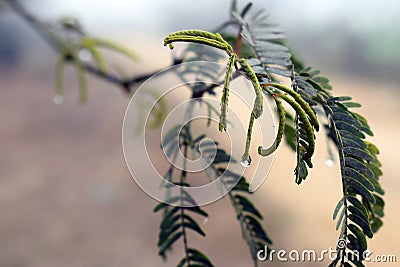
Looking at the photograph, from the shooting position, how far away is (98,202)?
3344 mm

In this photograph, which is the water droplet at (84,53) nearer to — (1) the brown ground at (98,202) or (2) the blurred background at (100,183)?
(2) the blurred background at (100,183)

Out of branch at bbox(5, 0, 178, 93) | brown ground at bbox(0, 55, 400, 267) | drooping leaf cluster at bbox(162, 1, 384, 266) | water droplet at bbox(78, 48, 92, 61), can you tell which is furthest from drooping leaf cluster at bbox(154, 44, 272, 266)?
brown ground at bbox(0, 55, 400, 267)

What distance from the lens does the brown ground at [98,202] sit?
282 centimetres

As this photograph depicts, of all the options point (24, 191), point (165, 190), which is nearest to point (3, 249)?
point (24, 191)

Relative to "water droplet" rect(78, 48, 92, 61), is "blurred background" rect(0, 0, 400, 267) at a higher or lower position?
higher

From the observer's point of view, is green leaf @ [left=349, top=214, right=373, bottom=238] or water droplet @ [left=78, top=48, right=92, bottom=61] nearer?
green leaf @ [left=349, top=214, right=373, bottom=238]

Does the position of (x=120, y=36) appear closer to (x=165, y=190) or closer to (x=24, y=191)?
(x=24, y=191)

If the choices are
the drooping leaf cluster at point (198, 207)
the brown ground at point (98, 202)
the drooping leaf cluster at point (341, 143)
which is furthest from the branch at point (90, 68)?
the brown ground at point (98, 202)

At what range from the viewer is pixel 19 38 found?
6.29 metres

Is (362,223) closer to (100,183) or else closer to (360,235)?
(360,235)

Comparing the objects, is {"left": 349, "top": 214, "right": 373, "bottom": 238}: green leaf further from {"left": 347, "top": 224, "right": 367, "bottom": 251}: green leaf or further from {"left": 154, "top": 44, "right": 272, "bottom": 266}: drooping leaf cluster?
{"left": 154, "top": 44, "right": 272, "bottom": 266}: drooping leaf cluster

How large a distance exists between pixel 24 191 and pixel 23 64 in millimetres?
3044

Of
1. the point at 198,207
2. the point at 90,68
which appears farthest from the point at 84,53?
the point at 198,207

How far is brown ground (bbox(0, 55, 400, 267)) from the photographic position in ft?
9.27
